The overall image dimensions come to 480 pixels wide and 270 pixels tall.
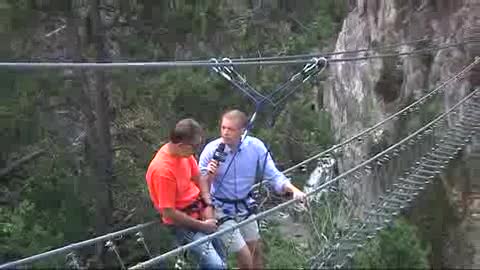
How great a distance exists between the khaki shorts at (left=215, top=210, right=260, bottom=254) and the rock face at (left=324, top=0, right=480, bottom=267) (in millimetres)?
2195

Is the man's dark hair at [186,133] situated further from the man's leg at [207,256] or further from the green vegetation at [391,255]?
the green vegetation at [391,255]

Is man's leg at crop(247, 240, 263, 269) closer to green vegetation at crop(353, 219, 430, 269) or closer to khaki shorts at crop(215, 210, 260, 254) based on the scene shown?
khaki shorts at crop(215, 210, 260, 254)

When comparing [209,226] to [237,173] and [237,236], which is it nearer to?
[237,236]

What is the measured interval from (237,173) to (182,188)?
0.80 feet

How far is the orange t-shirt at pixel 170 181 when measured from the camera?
304 cm

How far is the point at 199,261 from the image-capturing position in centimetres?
281

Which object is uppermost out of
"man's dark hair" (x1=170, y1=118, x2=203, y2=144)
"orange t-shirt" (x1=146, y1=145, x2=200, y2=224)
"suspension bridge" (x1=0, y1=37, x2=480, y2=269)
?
"man's dark hair" (x1=170, y1=118, x2=203, y2=144)

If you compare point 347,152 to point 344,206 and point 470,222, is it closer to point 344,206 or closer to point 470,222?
point 470,222

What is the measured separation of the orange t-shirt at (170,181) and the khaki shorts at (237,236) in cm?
14

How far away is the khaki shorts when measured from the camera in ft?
9.77

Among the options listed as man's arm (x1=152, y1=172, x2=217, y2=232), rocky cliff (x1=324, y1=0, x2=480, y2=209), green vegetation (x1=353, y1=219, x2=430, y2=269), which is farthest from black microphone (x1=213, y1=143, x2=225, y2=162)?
rocky cliff (x1=324, y1=0, x2=480, y2=209)

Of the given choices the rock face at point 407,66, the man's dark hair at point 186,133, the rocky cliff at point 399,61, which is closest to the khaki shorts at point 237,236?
the man's dark hair at point 186,133

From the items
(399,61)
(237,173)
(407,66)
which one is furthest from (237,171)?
(399,61)

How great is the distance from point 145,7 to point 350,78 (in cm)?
186
